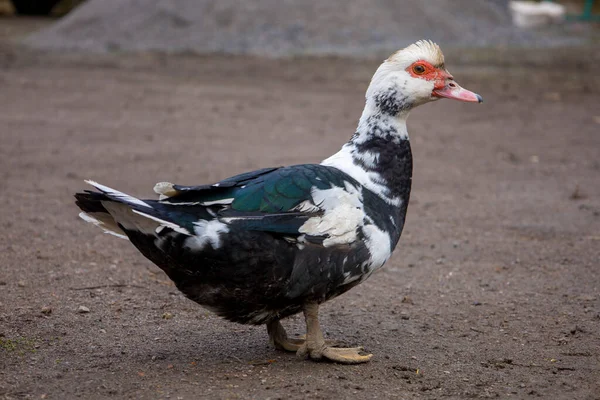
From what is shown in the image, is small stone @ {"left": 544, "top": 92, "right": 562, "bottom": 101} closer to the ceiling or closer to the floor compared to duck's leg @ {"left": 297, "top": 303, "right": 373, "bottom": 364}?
closer to the ceiling

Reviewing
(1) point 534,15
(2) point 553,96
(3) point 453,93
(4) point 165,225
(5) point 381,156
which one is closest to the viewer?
(4) point 165,225

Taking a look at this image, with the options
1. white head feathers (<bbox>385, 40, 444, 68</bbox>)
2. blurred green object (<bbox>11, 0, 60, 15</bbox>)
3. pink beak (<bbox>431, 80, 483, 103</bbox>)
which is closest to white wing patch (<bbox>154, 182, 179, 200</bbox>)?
white head feathers (<bbox>385, 40, 444, 68</bbox>)

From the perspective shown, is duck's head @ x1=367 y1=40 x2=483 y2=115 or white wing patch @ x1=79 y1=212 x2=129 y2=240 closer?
white wing patch @ x1=79 y1=212 x2=129 y2=240

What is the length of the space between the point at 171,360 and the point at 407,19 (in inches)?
510

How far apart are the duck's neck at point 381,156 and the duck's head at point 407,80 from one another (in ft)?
0.11

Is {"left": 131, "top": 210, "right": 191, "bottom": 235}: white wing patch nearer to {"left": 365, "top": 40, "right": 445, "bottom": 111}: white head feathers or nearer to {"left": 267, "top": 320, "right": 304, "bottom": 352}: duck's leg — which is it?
{"left": 267, "top": 320, "right": 304, "bottom": 352}: duck's leg

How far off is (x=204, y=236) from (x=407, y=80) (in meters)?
1.35

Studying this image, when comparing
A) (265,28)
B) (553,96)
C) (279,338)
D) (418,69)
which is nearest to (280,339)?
(279,338)

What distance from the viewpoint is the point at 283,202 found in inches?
147

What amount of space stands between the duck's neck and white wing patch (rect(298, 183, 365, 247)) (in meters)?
0.24

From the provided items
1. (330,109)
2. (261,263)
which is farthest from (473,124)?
(261,263)

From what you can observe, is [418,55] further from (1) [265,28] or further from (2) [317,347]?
(1) [265,28]

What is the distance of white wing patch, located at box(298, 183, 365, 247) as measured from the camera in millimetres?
3711

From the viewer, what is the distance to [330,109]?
35.3 ft
